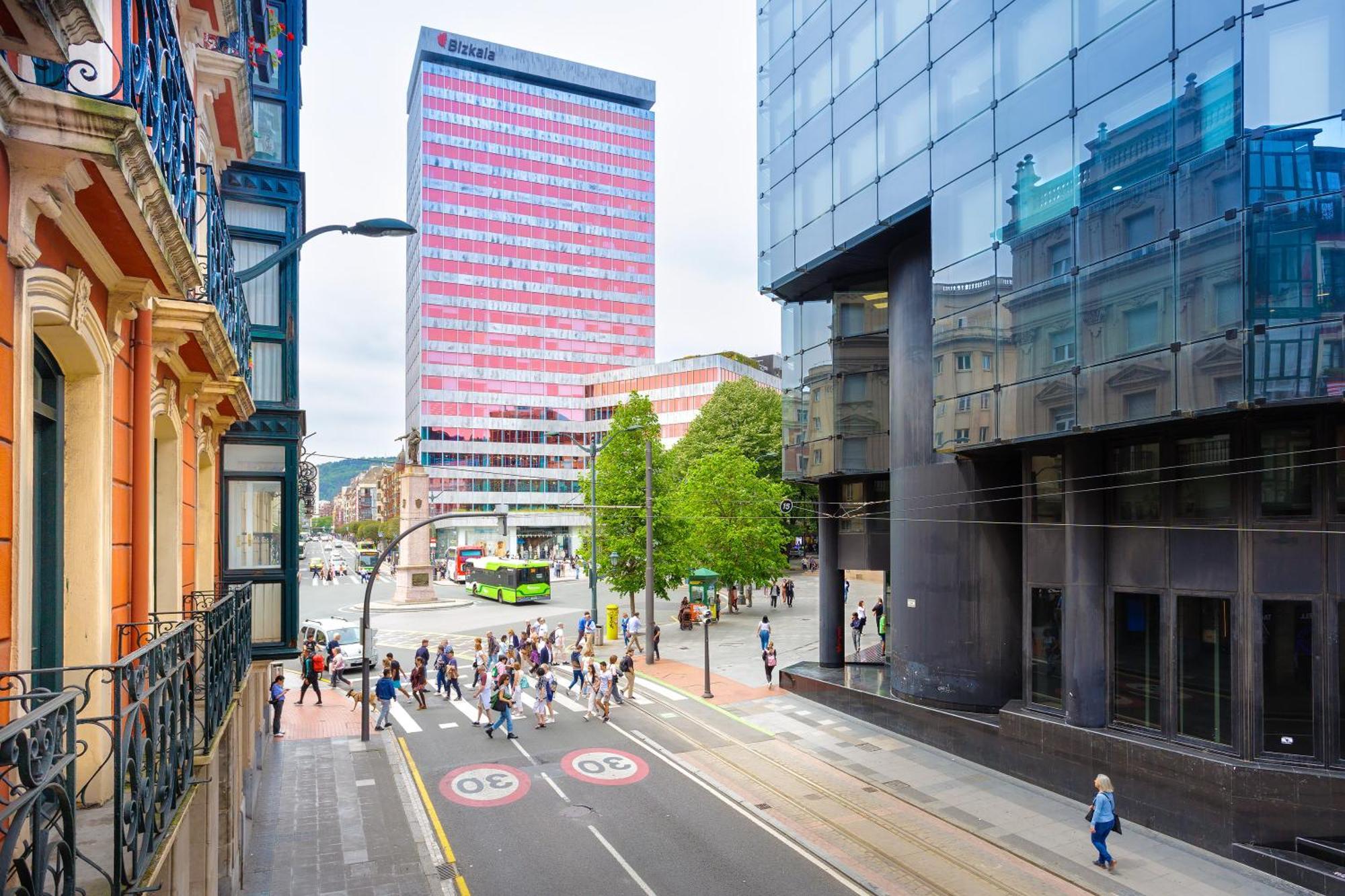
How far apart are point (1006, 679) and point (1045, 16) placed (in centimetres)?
1356

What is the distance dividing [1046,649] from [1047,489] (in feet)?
10.5

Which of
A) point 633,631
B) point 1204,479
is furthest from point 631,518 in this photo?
point 1204,479

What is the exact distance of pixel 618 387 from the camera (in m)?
83.9

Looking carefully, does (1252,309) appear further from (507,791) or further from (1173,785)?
(507,791)

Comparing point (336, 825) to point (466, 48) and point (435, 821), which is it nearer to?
point (435, 821)

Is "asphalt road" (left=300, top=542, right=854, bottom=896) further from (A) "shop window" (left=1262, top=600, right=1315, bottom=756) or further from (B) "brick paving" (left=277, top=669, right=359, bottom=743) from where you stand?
(A) "shop window" (left=1262, top=600, right=1315, bottom=756)

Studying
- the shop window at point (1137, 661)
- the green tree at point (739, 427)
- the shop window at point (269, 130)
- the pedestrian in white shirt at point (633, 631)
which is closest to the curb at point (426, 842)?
the pedestrian in white shirt at point (633, 631)

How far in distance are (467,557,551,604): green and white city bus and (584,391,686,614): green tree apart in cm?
1193

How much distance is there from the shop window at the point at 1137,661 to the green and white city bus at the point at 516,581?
36.5m

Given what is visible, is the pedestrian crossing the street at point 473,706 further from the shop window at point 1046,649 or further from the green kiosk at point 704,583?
the green kiosk at point 704,583

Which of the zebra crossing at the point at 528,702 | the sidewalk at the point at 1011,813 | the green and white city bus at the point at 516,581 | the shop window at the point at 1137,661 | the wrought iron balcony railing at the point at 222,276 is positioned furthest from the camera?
the green and white city bus at the point at 516,581

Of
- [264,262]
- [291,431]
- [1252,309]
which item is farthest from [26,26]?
[1252,309]

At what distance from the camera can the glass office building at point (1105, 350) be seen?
11.6 m

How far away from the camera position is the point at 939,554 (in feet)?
60.4
